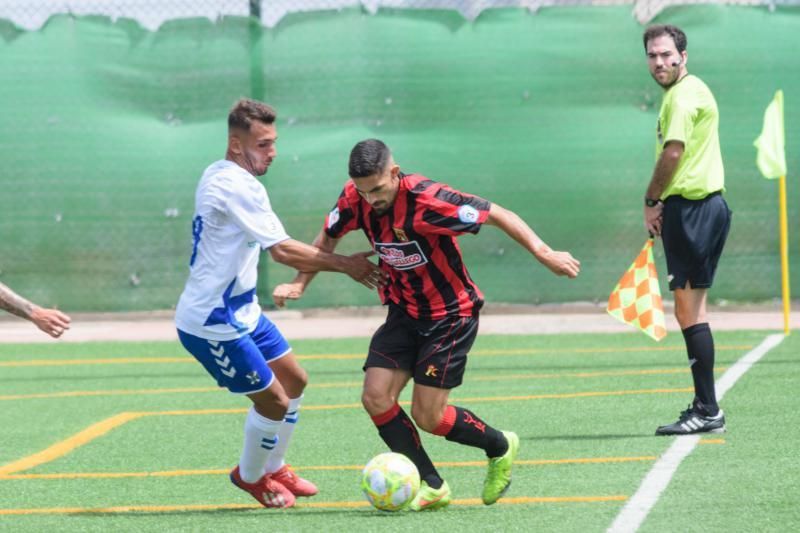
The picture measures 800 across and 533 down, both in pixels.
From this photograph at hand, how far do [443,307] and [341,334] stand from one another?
6441 mm

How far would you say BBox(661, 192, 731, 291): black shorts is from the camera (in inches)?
286

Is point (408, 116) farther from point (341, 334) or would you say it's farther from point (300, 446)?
point (300, 446)

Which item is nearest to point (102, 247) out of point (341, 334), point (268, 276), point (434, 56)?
point (268, 276)

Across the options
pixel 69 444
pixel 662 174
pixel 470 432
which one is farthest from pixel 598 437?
pixel 69 444

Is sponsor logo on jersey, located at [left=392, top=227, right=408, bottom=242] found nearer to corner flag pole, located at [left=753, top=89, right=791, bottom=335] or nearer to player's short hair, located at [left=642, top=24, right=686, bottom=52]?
player's short hair, located at [left=642, top=24, right=686, bottom=52]

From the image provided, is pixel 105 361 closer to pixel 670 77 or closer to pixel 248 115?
pixel 248 115

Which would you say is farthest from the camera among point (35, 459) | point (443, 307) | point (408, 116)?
point (408, 116)

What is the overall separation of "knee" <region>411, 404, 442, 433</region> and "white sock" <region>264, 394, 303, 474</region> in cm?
62

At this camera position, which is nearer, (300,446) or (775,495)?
(775,495)

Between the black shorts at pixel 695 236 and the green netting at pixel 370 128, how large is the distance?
5.71 meters

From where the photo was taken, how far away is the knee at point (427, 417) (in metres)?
5.93

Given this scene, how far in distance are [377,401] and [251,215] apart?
965 mm

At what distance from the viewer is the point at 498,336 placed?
12.0 m

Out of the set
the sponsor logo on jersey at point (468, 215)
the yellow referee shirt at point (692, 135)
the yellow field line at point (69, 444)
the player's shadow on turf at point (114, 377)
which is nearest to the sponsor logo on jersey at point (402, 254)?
the sponsor logo on jersey at point (468, 215)
